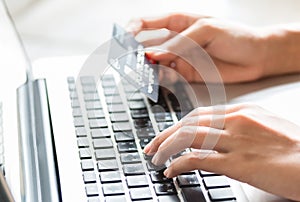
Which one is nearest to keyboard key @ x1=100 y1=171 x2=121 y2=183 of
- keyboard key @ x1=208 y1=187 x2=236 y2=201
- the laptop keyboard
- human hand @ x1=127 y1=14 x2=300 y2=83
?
the laptop keyboard

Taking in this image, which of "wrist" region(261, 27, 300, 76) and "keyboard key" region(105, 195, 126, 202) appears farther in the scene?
"wrist" region(261, 27, 300, 76)

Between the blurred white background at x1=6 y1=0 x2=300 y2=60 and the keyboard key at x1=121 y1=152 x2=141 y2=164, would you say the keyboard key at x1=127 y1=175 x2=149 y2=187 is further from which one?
the blurred white background at x1=6 y1=0 x2=300 y2=60

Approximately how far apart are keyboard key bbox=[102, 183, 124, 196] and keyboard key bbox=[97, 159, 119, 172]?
0.09 feet

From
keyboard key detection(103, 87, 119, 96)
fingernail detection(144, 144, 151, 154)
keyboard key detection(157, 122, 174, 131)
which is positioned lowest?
fingernail detection(144, 144, 151, 154)

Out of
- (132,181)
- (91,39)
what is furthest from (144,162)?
(91,39)

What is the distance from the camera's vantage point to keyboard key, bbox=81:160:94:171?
766 mm

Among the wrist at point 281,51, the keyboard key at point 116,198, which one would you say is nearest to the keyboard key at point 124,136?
the keyboard key at point 116,198

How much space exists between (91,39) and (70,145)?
37cm

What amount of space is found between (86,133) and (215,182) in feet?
0.57

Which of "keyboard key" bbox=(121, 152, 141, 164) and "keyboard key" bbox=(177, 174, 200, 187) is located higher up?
"keyboard key" bbox=(121, 152, 141, 164)

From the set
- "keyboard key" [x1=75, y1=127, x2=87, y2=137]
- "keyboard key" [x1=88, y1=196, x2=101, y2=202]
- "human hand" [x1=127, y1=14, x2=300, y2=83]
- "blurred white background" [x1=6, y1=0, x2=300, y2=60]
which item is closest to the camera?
"keyboard key" [x1=88, y1=196, x2=101, y2=202]

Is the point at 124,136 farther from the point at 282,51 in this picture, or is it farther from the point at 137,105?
the point at 282,51

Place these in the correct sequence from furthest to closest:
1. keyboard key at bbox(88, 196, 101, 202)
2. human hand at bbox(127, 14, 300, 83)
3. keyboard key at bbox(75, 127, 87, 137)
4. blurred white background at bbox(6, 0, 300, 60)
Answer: blurred white background at bbox(6, 0, 300, 60) < human hand at bbox(127, 14, 300, 83) < keyboard key at bbox(75, 127, 87, 137) < keyboard key at bbox(88, 196, 101, 202)

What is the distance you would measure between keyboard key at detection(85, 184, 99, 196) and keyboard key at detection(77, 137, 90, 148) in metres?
0.08
